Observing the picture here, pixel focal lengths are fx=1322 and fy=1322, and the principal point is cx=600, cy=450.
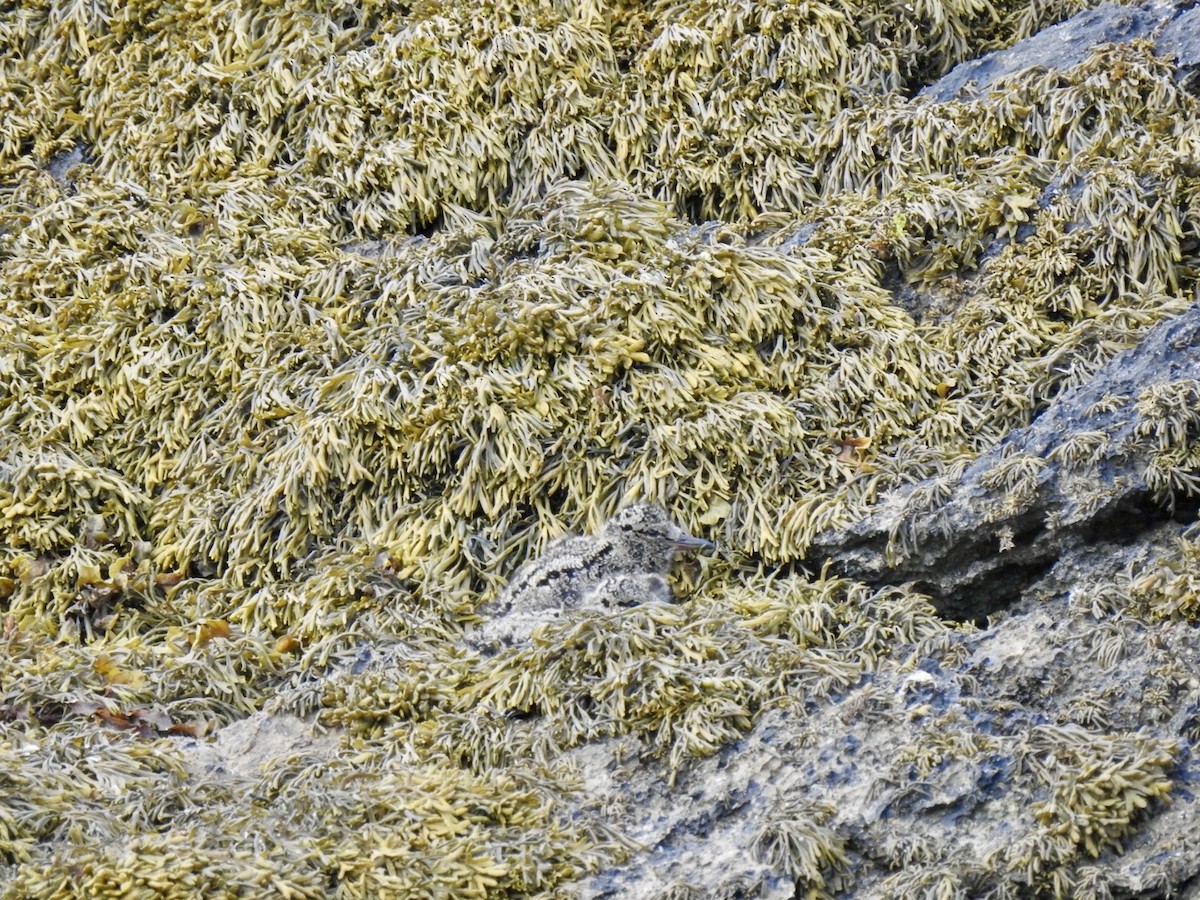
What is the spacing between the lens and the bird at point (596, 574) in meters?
5.48

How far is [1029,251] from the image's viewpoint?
21.4ft

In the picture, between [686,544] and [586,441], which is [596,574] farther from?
[586,441]

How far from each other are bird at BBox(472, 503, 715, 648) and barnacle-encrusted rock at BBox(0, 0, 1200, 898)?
0.11 metres

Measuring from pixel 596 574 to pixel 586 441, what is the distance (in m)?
0.77

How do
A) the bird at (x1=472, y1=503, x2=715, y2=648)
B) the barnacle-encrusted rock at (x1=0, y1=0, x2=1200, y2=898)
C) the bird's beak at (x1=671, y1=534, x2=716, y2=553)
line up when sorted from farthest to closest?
1. the bird's beak at (x1=671, y1=534, x2=716, y2=553)
2. the bird at (x1=472, y1=503, x2=715, y2=648)
3. the barnacle-encrusted rock at (x1=0, y1=0, x2=1200, y2=898)

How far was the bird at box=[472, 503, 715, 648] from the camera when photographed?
5.48 m

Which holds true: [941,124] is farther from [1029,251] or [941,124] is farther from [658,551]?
[658,551]

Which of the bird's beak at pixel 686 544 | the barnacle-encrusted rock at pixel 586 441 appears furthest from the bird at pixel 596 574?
the barnacle-encrusted rock at pixel 586 441

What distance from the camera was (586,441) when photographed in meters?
6.09

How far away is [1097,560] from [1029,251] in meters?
1.99

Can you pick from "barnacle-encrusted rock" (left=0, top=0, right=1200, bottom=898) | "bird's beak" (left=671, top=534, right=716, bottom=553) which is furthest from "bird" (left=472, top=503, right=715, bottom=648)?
"barnacle-encrusted rock" (left=0, top=0, right=1200, bottom=898)

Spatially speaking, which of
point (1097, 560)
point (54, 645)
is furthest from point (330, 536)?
point (1097, 560)

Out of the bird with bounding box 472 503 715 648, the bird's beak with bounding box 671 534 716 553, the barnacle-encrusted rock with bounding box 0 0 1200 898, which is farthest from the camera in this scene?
the bird's beak with bounding box 671 534 716 553

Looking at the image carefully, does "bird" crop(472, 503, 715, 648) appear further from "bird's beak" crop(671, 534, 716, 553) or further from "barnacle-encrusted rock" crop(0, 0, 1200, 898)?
"barnacle-encrusted rock" crop(0, 0, 1200, 898)
